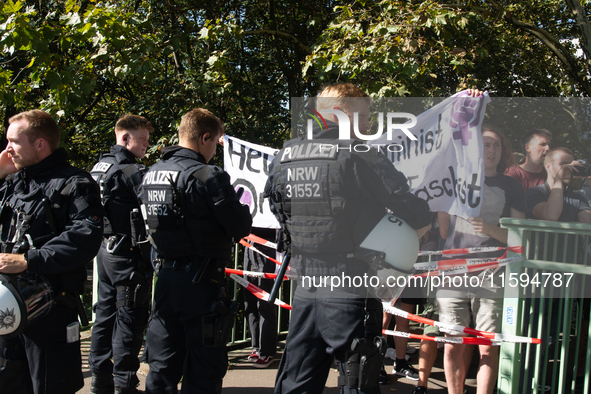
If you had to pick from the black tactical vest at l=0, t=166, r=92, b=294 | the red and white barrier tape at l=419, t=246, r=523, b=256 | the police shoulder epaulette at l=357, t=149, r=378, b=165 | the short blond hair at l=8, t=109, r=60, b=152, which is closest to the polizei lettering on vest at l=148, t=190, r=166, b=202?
the black tactical vest at l=0, t=166, r=92, b=294

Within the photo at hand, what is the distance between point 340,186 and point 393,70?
3284mm

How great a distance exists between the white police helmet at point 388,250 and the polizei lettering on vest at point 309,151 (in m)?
0.47

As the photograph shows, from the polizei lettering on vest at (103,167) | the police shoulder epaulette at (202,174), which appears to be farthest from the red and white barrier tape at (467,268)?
the polizei lettering on vest at (103,167)

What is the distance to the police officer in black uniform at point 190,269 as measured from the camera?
9.52 feet

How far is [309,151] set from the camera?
271cm

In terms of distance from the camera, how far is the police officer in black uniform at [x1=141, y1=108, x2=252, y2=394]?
290 centimetres

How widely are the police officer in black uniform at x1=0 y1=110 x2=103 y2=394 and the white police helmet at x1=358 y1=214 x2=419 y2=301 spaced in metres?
1.59

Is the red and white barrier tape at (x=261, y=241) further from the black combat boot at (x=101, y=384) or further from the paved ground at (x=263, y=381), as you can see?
the black combat boot at (x=101, y=384)

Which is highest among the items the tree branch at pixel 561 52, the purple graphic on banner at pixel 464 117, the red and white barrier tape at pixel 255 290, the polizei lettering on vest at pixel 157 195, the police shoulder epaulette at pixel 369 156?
the tree branch at pixel 561 52

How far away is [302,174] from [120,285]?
1963 millimetres

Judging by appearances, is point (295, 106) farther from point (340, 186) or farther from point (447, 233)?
point (340, 186)

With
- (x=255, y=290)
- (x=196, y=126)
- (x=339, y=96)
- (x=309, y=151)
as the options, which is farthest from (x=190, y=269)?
(x=255, y=290)

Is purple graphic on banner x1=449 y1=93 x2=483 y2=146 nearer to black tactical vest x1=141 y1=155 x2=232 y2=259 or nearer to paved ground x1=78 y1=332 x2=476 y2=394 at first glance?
black tactical vest x1=141 y1=155 x2=232 y2=259

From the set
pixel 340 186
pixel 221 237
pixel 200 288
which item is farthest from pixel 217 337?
pixel 340 186
